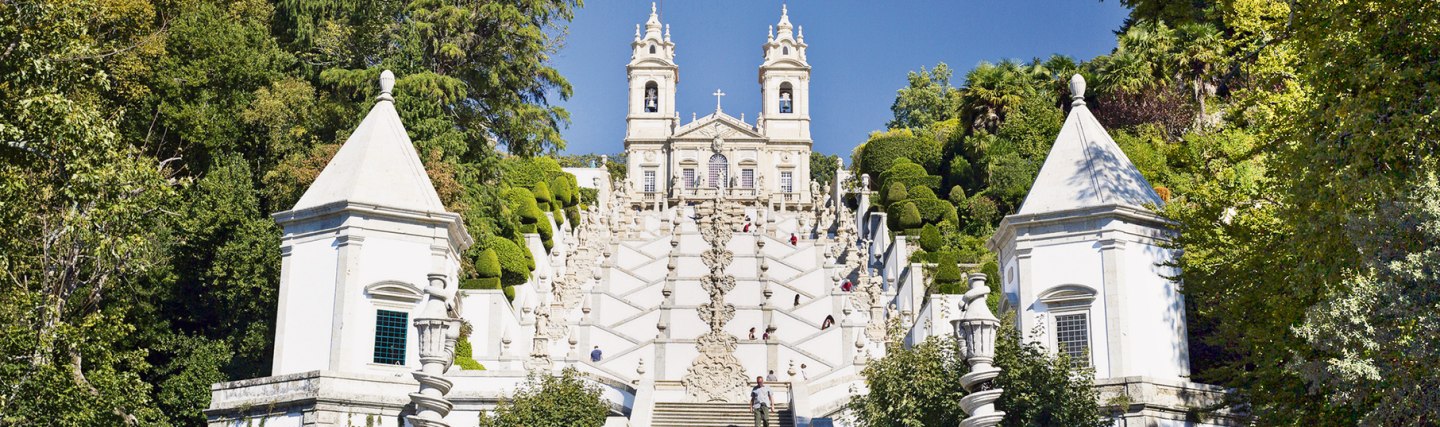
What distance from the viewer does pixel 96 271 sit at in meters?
23.0

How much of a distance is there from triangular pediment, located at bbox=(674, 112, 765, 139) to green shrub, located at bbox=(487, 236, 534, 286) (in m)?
45.8

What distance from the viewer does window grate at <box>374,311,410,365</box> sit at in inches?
944

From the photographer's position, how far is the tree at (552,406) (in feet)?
72.6

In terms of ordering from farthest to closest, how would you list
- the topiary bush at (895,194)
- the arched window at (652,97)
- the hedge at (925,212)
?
1. the arched window at (652,97)
2. the topiary bush at (895,194)
3. the hedge at (925,212)

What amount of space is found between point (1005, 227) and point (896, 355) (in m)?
4.70

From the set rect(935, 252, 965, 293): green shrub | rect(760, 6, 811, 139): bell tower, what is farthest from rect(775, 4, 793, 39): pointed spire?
rect(935, 252, 965, 293): green shrub

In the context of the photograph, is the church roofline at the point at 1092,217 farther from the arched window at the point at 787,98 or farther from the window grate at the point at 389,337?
the arched window at the point at 787,98

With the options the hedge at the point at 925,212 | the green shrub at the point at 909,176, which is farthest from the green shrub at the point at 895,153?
the hedge at the point at 925,212

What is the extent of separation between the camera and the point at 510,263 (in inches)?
1491

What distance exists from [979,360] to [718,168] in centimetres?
6624

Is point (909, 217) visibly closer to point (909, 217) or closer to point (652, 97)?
point (909, 217)

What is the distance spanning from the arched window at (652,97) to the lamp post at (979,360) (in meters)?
69.6

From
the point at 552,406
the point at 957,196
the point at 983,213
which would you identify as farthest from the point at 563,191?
the point at 552,406

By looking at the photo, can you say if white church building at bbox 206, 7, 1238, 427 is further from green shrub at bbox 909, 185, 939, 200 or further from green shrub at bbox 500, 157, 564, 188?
green shrub at bbox 909, 185, 939, 200
